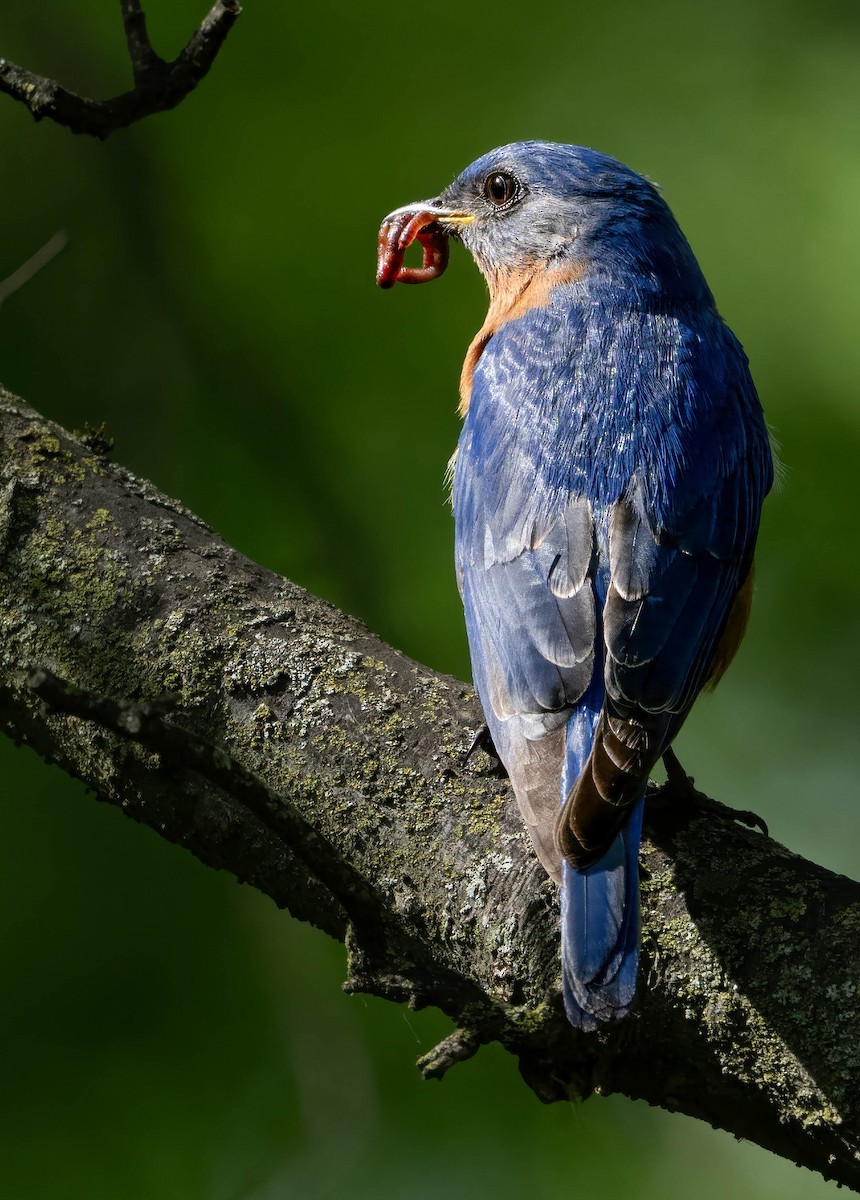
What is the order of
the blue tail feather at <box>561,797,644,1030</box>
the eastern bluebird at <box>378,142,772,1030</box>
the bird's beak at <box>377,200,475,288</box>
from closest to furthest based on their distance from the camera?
the blue tail feather at <box>561,797,644,1030</box> < the eastern bluebird at <box>378,142,772,1030</box> < the bird's beak at <box>377,200,475,288</box>

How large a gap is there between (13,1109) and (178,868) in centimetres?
71

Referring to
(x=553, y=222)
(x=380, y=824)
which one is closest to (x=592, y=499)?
(x=380, y=824)

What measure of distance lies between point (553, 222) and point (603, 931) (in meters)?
2.09

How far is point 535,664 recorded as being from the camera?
2.24 m

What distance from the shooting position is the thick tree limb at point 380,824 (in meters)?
1.86

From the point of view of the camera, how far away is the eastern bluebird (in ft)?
6.52

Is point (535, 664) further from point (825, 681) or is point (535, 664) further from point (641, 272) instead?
point (825, 681)

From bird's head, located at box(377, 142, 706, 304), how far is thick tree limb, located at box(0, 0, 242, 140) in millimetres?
929

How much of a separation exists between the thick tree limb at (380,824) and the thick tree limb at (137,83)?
25.4 inches

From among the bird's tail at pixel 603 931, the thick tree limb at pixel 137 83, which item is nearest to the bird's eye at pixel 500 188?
the thick tree limb at pixel 137 83

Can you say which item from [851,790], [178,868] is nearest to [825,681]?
[851,790]

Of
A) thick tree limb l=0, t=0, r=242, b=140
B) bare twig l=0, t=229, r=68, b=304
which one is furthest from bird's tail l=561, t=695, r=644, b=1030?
bare twig l=0, t=229, r=68, b=304

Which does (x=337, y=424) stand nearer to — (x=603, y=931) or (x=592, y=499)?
(x=592, y=499)

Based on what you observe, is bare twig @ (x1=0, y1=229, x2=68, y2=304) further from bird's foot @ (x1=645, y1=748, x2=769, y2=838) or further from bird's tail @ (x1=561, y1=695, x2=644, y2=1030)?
bird's tail @ (x1=561, y1=695, x2=644, y2=1030)
